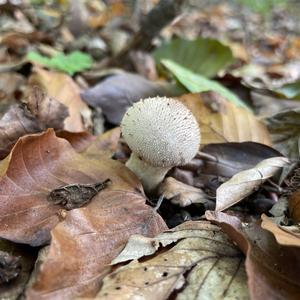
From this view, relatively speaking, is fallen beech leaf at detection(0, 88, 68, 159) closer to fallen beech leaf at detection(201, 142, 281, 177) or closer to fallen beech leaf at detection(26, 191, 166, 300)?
fallen beech leaf at detection(26, 191, 166, 300)

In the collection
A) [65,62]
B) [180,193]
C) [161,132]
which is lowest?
[180,193]

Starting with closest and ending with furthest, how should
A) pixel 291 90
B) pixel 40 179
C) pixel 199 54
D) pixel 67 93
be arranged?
pixel 40 179
pixel 67 93
pixel 291 90
pixel 199 54

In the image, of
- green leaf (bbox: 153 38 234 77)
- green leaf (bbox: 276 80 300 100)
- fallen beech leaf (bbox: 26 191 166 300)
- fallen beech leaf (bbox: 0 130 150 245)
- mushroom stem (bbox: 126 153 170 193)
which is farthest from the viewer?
green leaf (bbox: 153 38 234 77)

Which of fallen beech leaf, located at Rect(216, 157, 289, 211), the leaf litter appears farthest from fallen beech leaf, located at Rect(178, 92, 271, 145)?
fallen beech leaf, located at Rect(216, 157, 289, 211)

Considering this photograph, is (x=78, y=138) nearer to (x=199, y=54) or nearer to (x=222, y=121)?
(x=222, y=121)

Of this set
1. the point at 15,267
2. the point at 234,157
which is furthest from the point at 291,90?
the point at 15,267

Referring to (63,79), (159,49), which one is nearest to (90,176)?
(63,79)
